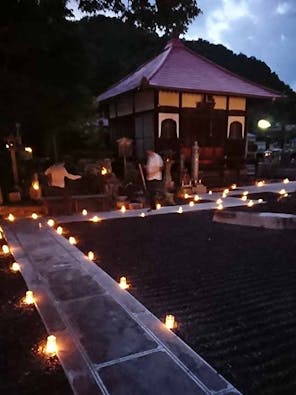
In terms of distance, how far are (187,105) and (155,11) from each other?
31.6 feet

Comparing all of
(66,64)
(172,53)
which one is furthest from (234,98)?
(66,64)

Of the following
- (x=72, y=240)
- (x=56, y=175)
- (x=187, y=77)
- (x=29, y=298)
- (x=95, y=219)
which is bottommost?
(x=95, y=219)

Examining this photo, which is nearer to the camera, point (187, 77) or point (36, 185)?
point (36, 185)

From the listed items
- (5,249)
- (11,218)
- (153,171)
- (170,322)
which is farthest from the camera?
(153,171)

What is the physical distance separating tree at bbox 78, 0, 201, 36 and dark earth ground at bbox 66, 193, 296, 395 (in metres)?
4.06

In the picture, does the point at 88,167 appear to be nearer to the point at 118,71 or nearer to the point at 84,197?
the point at 84,197

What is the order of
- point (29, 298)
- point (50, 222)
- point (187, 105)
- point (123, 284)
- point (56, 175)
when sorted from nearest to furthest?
point (29, 298)
point (123, 284)
point (50, 222)
point (56, 175)
point (187, 105)

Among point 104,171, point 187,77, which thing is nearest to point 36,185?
point 104,171

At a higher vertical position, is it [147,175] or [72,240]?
[147,175]

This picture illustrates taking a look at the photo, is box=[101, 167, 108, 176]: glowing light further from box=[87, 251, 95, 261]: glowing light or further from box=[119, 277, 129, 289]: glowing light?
box=[119, 277, 129, 289]: glowing light

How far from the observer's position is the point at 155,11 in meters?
5.59

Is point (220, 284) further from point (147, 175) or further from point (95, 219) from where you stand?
point (147, 175)

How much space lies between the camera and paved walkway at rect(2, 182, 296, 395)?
2.40m

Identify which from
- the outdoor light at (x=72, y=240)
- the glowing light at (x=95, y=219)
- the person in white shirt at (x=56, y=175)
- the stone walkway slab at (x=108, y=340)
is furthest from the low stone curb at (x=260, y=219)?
the person in white shirt at (x=56, y=175)
